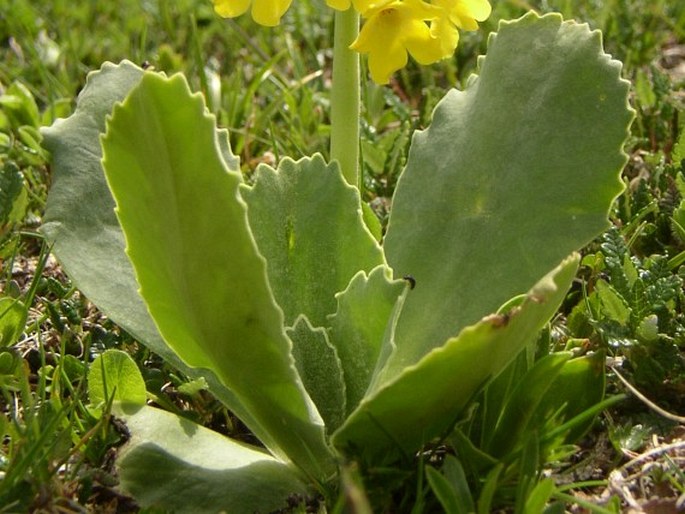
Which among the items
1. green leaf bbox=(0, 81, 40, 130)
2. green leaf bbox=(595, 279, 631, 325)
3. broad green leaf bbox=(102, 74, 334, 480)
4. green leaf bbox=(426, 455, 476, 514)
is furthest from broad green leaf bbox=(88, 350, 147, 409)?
green leaf bbox=(0, 81, 40, 130)

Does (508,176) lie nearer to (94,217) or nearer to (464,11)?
(464,11)

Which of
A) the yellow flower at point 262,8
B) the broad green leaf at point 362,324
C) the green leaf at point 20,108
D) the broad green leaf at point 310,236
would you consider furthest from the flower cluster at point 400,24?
the green leaf at point 20,108

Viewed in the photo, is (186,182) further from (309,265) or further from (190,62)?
(190,62)

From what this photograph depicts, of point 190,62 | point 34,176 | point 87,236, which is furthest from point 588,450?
point 190,62

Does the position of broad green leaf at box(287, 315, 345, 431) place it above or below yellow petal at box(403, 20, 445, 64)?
below

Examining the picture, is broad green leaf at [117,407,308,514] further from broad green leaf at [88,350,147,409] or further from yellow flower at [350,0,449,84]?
yellow flower at [350,0,449,84]

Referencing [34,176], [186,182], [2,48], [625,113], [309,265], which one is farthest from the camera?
[2,48]

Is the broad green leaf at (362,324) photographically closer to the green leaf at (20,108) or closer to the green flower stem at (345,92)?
the green flower stem at (345,92)

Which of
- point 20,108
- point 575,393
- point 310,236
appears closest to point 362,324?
point 310,236
